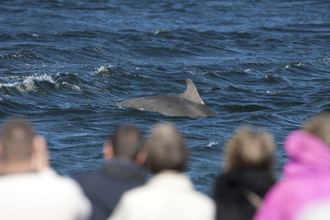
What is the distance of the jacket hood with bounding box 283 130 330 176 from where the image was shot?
3.55m

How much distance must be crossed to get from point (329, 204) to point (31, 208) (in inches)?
81.9

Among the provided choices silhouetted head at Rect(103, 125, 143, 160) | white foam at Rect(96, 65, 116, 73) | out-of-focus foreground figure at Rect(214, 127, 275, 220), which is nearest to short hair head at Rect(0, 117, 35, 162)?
silhouetted head at Rect(103, 125, 143, 160)

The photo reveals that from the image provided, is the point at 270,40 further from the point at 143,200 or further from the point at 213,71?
the point at 143,200

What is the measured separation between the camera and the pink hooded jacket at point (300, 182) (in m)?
3.44

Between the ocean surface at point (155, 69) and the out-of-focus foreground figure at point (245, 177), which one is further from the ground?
the out-of-focus foreground figure at point (245, 177)

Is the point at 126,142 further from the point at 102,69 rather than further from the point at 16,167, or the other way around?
the point at 102,69

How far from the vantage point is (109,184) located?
3.81 metres

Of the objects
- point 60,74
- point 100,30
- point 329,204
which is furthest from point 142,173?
point 100,30

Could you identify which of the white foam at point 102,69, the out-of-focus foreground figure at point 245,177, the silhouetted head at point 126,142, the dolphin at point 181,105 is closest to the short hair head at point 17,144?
the silhouetted head at point 126,142

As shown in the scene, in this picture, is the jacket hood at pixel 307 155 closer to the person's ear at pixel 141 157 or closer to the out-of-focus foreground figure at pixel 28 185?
the person's ear at pixel 141 157

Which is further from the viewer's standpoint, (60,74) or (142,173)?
(60,74)

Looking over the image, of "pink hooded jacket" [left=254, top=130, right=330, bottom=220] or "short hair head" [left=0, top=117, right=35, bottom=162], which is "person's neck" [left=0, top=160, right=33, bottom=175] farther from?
"pink hooded jacket" [left=254, top=130, right=330, bottom=220]

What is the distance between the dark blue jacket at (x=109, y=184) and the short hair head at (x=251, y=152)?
0.74 meters

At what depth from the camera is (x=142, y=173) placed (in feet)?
12.8
